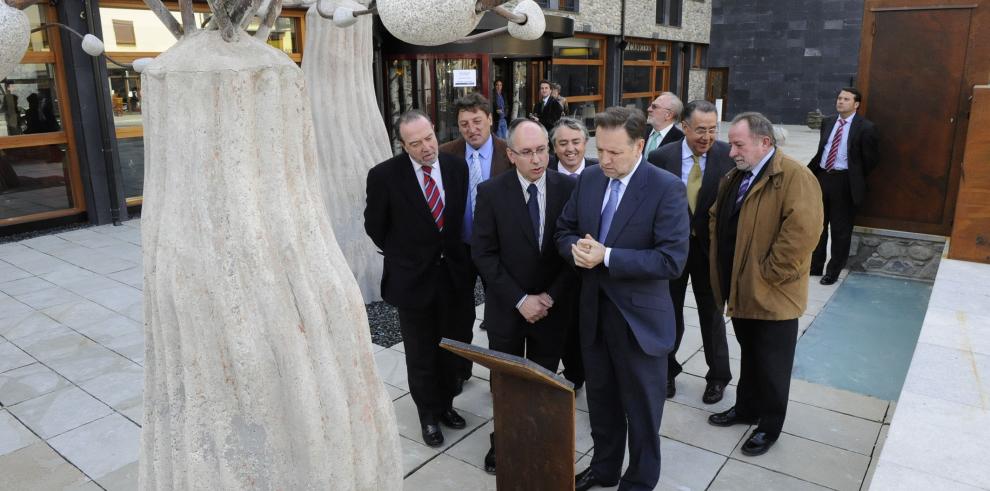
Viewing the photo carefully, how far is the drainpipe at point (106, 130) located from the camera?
9.51 meters

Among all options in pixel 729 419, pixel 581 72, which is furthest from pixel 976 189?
pixel 581 72

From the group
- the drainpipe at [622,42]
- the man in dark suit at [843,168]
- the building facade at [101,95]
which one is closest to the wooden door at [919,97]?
the man in dark suit at [843,168]

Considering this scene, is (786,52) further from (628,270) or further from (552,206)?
(628,270)

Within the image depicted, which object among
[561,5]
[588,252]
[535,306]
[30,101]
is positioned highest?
[561,5]

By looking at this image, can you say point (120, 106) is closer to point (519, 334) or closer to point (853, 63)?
point (519, 334)

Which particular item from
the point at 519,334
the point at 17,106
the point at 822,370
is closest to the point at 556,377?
the point at 519,334

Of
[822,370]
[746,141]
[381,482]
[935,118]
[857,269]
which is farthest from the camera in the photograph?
[857,269]

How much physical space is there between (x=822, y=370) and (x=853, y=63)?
24414 millimetres

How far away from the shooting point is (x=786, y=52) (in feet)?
87.0

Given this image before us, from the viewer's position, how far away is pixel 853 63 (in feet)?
84.2

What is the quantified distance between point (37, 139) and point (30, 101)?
0.50 meters

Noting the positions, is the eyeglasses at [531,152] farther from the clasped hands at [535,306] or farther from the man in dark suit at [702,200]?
the man in dark suit at [702,200]

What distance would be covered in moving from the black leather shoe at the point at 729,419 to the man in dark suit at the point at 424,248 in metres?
1.59

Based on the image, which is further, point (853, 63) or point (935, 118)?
point (853, 63)
